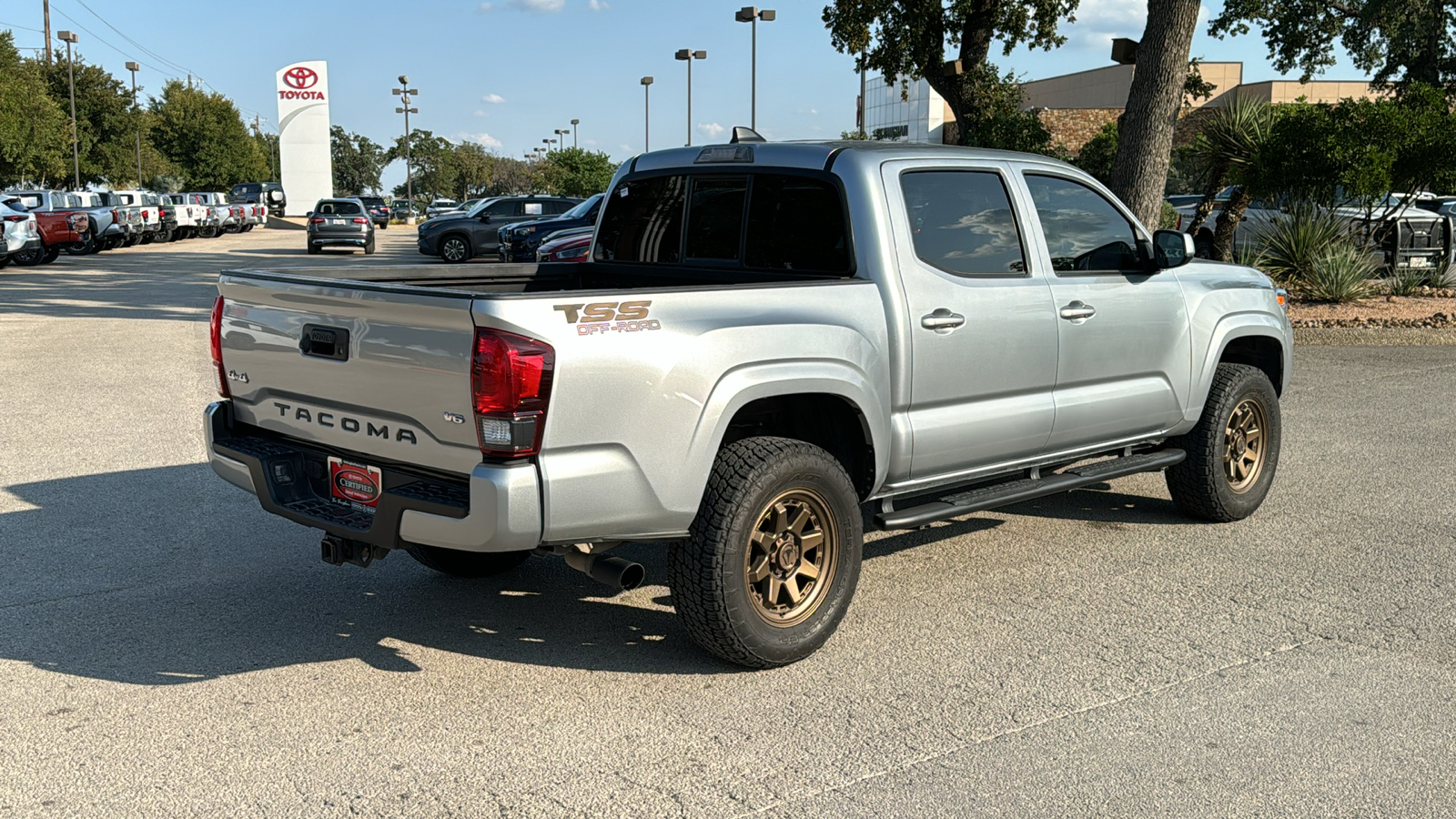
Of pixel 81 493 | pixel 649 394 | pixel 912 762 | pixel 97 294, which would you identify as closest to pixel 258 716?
pixel 649 394

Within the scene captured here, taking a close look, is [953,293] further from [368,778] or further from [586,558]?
[368,778]

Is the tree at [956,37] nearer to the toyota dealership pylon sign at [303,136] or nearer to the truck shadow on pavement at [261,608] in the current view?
the truck shadow on pavement at [261,608]

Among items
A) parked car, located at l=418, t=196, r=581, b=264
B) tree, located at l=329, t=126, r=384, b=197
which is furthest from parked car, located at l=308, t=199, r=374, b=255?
tree, located at l=329, t=126, r=384, b=197

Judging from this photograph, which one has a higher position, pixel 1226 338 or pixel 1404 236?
pixel 1404 236

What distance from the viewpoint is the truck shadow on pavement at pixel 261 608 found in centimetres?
490

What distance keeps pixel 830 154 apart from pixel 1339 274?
14.0 m

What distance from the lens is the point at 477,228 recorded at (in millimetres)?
30562

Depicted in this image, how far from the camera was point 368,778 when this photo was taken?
12.7ft

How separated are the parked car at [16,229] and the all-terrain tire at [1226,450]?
997 inches

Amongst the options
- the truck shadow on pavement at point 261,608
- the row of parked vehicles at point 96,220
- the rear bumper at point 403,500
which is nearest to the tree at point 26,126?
the row of parked vehicles at point 96,220

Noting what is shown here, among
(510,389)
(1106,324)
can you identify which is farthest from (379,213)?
(510,389)

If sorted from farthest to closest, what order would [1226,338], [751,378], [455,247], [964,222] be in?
[455,247], [1226,338], [964,222], [751,378]

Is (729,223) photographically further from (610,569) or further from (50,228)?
(50,228)

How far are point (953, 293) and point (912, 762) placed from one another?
214 cm
